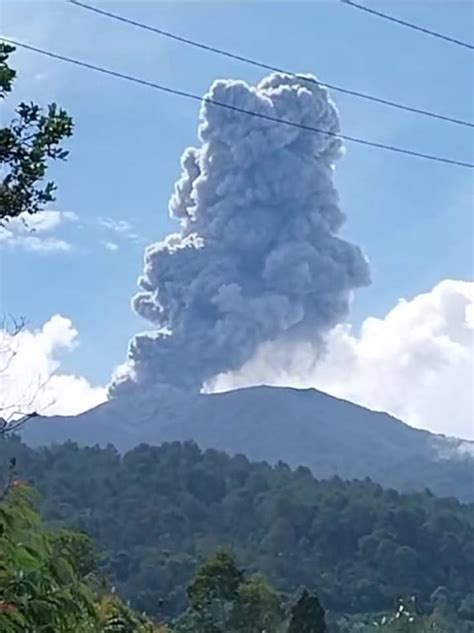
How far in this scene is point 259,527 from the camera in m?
66.1

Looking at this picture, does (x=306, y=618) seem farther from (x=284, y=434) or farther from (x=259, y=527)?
(x=284, y=434)

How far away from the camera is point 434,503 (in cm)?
7569

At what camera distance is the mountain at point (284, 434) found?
118688 millimetres

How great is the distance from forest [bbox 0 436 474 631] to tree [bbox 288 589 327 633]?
1169cm

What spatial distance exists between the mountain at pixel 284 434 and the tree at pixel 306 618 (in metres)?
77.0

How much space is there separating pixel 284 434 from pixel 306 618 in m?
103

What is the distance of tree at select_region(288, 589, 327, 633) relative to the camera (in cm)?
2902

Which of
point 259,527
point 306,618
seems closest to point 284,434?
point 259,527

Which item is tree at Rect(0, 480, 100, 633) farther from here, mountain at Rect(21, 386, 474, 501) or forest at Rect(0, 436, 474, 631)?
mountain at Rect(21, 386, 474, 501)

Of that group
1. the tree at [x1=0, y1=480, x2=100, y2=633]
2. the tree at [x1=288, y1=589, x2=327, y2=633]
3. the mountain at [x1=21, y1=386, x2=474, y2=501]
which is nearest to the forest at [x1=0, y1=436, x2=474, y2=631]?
the tree at [x1=288, y1=589, x2=327, y2=633]

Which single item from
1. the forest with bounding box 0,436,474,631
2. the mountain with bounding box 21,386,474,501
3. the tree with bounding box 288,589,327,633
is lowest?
the tree with bounding box 288,589,327,633

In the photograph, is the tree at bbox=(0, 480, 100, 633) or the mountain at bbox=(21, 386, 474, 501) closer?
the tree at bbox=(0, 480, 100, 633)

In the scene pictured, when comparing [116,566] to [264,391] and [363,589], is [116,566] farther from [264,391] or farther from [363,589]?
[264,391]

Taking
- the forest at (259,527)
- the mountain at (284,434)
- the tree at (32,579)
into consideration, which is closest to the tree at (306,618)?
the forest at (259,527)
